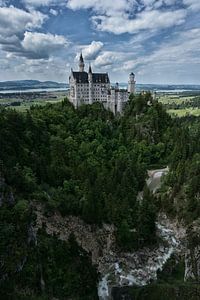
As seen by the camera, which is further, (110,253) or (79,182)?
(79,182)

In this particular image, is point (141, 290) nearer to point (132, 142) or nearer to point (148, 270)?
point (148, 270)

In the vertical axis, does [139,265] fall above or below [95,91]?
below

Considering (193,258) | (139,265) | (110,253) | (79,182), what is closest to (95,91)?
(79,182)

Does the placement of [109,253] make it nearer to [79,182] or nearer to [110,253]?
[110,253]

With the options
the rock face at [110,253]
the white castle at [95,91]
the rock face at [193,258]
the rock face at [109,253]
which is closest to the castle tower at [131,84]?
the white castle at [95,91]

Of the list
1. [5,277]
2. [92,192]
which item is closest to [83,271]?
[5,277]

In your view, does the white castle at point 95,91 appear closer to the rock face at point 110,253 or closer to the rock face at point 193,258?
the rock face at point 110,253

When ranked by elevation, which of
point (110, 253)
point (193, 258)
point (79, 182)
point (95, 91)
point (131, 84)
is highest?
point (131, 84)

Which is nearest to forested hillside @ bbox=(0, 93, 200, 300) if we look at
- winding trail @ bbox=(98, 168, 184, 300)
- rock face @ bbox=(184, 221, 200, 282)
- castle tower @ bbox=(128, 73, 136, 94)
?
winding trail @ bbox=(98, 168, 184, 300)
